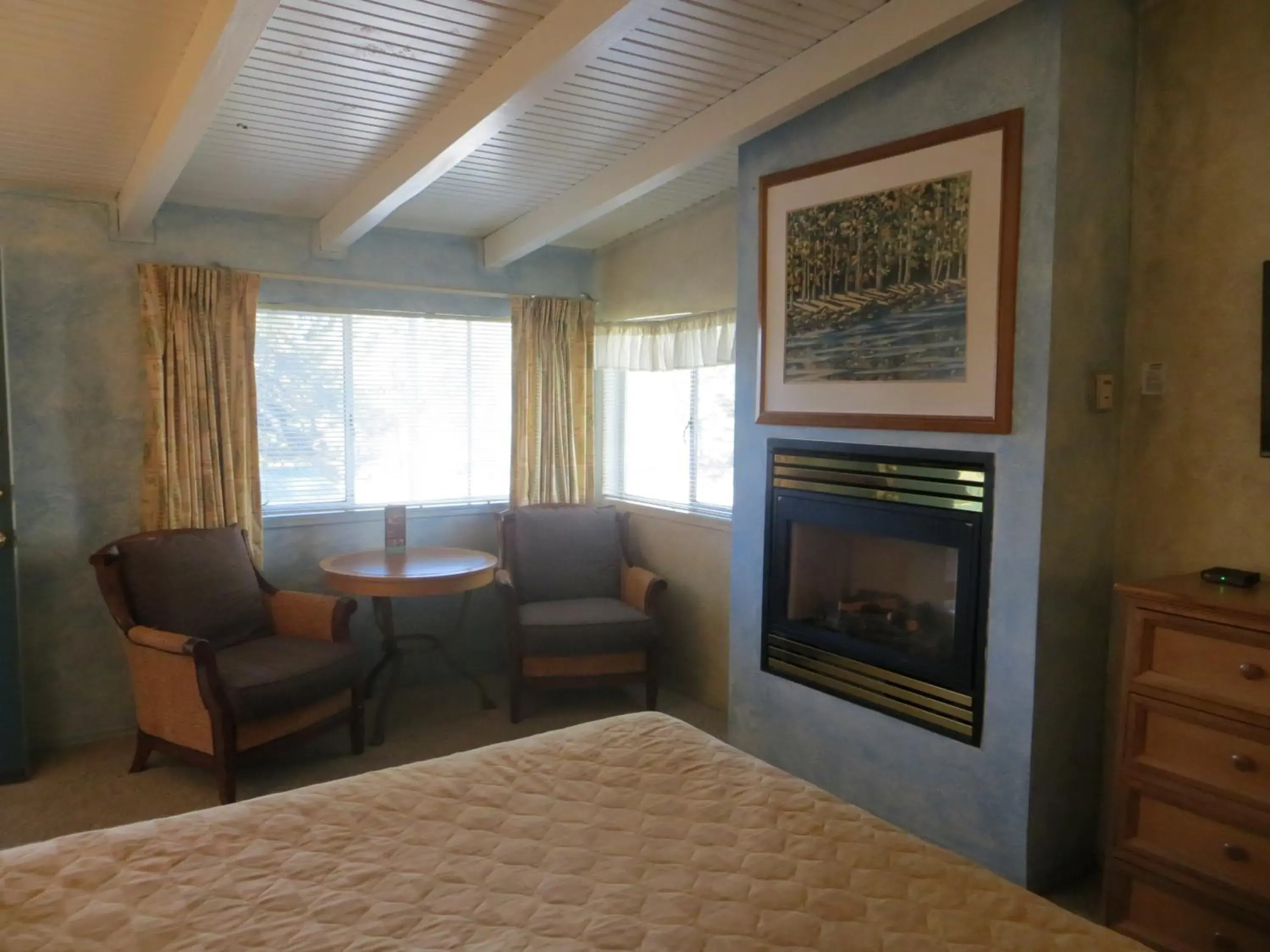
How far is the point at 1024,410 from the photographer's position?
8.33 feet

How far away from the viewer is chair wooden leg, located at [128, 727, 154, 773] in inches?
136

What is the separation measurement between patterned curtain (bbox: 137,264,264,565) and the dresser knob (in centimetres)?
377

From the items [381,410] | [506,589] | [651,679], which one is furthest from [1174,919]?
[381,410]

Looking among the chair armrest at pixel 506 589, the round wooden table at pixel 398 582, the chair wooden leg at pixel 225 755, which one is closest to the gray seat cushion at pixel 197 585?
the round wooden table at pixel 398 582

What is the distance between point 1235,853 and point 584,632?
2.55m

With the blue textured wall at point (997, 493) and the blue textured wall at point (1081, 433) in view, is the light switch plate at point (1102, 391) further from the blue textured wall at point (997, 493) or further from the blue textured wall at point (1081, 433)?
the blue textured wall at point (997, 493)

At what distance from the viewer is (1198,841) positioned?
220 centimetres

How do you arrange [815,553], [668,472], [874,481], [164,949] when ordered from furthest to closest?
[668,472], [815,553], [874,481], [164,949]

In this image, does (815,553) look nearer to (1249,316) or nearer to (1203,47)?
(1249,316)

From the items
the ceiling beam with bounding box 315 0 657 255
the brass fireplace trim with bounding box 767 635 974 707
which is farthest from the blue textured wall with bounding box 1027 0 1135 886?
the ceiling beam with bounding box 315 0 657 255

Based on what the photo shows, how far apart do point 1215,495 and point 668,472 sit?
2.66 metres

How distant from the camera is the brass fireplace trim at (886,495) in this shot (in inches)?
107

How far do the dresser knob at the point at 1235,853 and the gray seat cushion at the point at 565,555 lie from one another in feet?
9.46

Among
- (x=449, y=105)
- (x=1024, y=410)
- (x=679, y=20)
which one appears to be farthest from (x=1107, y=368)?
(x=449, y=105)
